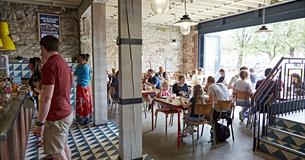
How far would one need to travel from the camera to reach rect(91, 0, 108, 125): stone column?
4785 millimetres

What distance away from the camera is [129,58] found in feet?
10.4

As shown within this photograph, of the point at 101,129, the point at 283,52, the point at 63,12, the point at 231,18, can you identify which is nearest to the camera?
the point at 101,129

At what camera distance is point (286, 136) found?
367 centimetres

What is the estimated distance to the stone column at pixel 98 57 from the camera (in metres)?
4.79

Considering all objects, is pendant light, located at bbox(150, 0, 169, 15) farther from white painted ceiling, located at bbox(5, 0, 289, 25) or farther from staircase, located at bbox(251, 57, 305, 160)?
white painted ceiling, located at bbox(5, 0, 289, 25)

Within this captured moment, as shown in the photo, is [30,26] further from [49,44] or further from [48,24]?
[49,44]

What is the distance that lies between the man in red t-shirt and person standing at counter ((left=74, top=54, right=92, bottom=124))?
2.47 meters

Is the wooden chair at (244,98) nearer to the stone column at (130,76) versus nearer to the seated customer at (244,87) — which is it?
the seated customer at (244,87)

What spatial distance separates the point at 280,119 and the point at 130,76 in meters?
2.77

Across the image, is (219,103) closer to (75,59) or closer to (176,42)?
(75,59)

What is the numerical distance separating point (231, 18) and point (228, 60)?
111 inches

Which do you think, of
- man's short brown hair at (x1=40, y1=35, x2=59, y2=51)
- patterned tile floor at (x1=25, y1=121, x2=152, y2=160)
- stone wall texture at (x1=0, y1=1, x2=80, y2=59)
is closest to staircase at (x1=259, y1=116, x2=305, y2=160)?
patterned tile floor at (x1=25, y1=121, x2=152, y2=160)

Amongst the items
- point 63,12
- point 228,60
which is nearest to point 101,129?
point 63,12

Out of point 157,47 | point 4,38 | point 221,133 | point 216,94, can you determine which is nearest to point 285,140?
point 221,133
